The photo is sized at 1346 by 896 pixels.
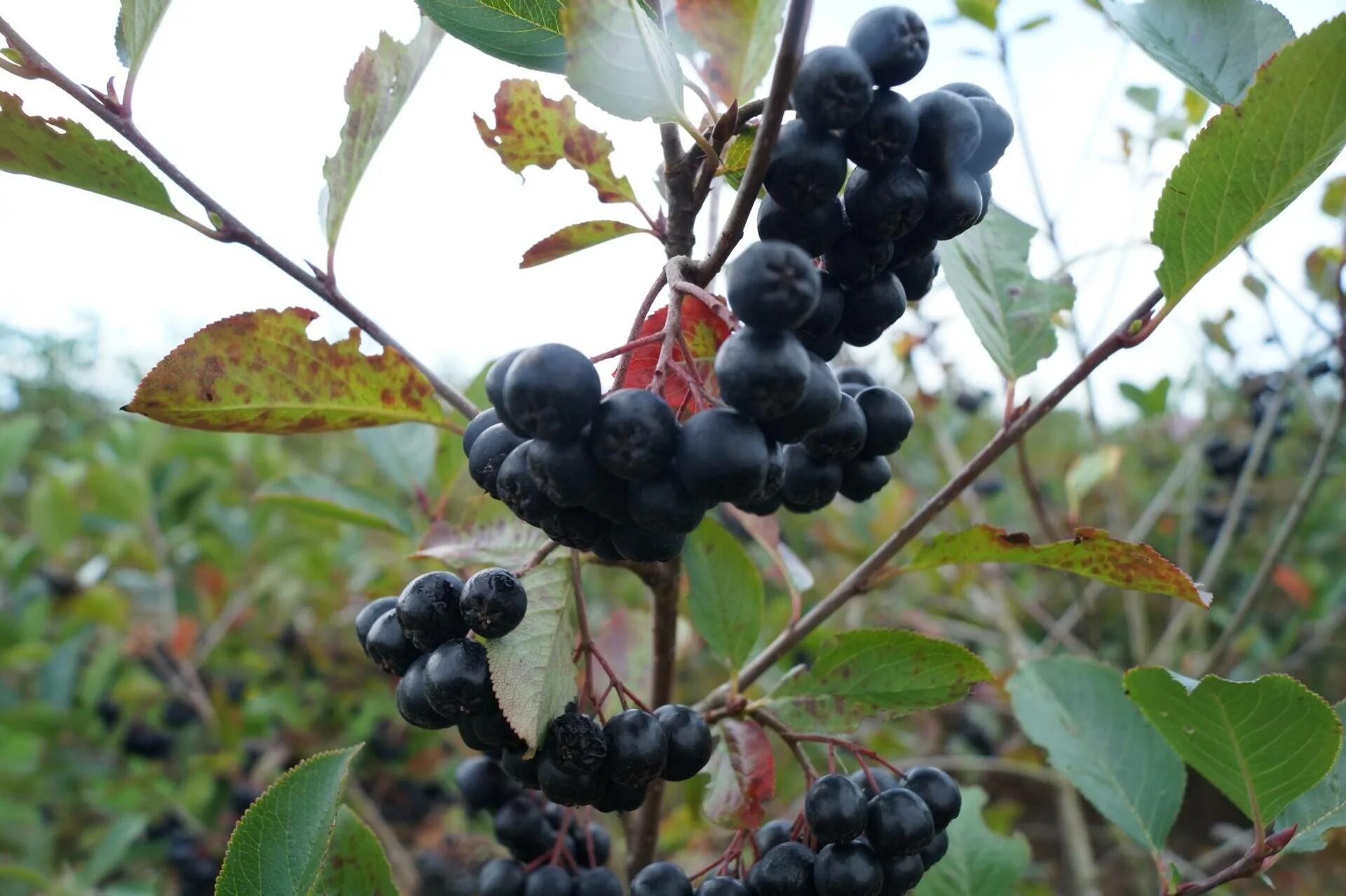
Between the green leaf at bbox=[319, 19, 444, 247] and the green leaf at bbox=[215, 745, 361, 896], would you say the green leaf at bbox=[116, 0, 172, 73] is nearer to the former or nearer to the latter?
the green leaf at bbox=[319, 19, 444, 247]

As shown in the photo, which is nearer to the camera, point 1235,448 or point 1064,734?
point 1064,734

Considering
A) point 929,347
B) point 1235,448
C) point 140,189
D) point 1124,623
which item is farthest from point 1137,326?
point 1124,623

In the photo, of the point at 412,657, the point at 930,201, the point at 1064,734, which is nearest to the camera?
the point at 930,201

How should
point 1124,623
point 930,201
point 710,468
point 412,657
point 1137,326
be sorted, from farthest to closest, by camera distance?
point 1124,623 < point 1137,326 < point 412,657 < point 930,201 < point 710,468

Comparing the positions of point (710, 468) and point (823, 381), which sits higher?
point (823, 381)

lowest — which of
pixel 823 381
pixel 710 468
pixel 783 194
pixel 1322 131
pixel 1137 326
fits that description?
pixel 710 468

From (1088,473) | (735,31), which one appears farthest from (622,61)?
(1088,473)

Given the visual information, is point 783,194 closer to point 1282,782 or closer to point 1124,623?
point 1282,782

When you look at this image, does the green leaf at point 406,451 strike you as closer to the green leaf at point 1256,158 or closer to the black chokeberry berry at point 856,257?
the black chokeberry berry at point 856,257
